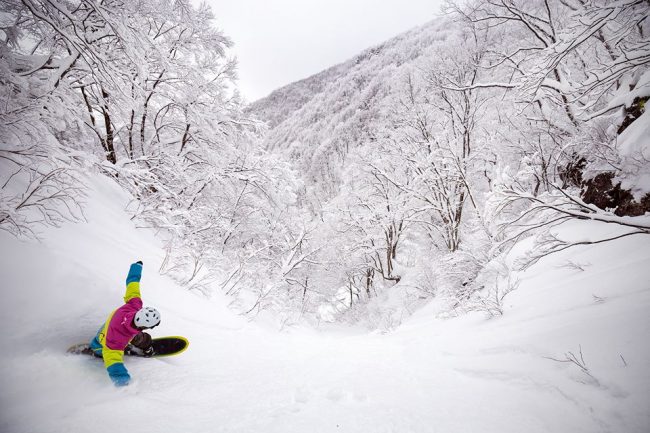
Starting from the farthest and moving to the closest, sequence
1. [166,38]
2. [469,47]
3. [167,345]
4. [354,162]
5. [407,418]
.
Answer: [354,162] < [469,47] < [166,38] < [167,345] < [407,418]

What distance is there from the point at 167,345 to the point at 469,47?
1425 cm

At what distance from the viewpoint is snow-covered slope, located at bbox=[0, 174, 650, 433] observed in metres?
1.58

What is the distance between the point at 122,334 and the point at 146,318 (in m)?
0.18

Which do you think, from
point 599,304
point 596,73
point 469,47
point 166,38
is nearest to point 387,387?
point 599,304

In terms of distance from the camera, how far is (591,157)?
163 inches

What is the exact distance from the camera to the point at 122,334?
207 cm

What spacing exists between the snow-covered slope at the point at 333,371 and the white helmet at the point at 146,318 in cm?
43

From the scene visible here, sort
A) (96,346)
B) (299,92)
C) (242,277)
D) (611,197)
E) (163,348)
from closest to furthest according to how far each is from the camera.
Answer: (96,346) < (163,348) < (611,197) < (242,277) < (299,92)

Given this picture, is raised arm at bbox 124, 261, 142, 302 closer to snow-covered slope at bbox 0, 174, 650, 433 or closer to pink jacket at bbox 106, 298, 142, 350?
pink jacket at bbox 106, 298, 142, 350

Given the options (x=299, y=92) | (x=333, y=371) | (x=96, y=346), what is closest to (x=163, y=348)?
(x=96, y=346)

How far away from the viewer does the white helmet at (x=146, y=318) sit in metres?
2.13

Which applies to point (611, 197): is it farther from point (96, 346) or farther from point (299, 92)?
point (299, 92)

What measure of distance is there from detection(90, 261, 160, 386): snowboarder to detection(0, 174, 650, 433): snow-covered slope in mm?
116

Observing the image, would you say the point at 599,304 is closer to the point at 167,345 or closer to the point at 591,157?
the point at 591,157
